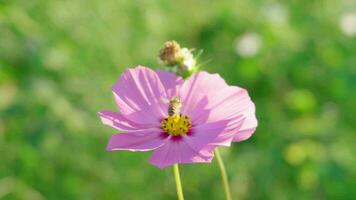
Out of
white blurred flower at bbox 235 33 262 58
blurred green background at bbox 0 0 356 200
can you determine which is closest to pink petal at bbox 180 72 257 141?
blurred green background at bbox 0 0 356 200

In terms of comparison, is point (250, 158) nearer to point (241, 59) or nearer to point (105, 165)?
point (105, 165)

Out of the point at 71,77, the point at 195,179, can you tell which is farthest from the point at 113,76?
the point at 195,179

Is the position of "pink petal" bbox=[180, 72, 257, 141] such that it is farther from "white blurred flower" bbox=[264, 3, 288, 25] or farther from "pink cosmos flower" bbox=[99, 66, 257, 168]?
"white blurred flower" bbox=[264, 3, 288, 25]

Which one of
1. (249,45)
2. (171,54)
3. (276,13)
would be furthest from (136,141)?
(276,13)

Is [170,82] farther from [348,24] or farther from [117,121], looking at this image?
[348,24]

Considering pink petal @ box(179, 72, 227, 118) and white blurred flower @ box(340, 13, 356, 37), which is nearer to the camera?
pink petal @ box(179, 72, 227, 118)
